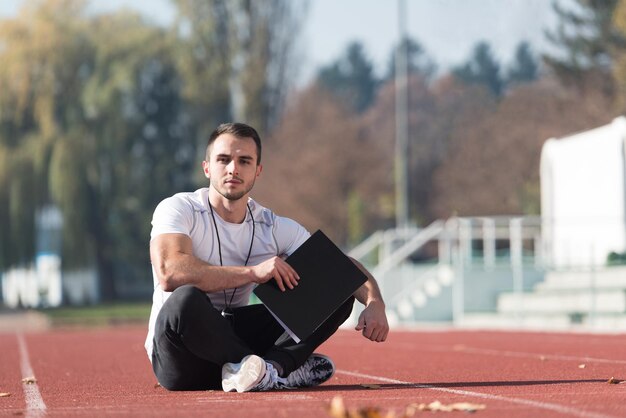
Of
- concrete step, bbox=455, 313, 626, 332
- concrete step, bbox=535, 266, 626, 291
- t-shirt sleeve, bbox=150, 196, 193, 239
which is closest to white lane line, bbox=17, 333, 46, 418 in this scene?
t-shirt sleeve, bbox=150, 196, 193, 239

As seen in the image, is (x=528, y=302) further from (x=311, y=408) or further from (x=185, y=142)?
(x=185, y=142)

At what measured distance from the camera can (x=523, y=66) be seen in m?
117

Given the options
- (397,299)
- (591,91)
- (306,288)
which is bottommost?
(397,299)

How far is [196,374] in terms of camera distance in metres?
7.76

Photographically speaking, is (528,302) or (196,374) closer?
(196,374)

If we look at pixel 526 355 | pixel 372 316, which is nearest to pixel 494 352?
pixel 526 355

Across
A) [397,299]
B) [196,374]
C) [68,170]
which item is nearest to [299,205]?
[68,170]

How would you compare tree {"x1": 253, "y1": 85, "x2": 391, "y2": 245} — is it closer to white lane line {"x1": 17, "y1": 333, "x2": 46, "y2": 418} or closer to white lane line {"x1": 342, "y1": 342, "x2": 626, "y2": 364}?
white lane line {"x1": 342, "y1": 342, "x2": 626, "y2": 364}

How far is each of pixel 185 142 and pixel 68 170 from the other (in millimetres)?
9679

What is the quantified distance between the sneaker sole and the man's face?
36.4 inches

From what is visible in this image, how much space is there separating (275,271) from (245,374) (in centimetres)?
55

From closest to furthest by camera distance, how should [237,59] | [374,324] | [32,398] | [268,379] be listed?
[268,379]
[374,324]
[32,398]
[237,59]

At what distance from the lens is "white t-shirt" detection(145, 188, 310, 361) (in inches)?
303

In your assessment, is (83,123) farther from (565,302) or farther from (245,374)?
(245,374)
